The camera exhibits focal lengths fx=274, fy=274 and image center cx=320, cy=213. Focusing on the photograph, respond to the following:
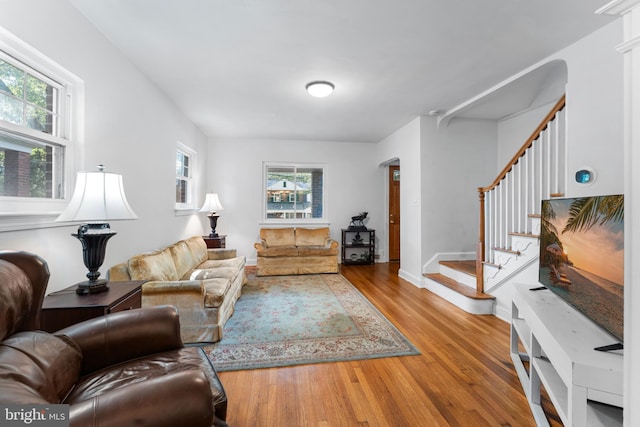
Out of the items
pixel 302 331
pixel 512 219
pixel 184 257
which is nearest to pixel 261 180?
pixel 184 257

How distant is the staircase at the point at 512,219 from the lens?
2.66m

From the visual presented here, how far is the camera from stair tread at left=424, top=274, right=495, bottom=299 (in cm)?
318

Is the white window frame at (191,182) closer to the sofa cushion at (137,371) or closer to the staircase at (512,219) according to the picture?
the sofa cushion at (137,371)

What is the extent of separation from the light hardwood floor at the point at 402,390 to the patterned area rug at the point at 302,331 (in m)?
0.12

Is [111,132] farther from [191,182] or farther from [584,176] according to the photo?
[584,176]

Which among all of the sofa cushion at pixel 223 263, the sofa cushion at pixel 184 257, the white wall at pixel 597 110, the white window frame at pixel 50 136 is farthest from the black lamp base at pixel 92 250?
the white wall at pixel 597 110

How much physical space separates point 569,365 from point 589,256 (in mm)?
691

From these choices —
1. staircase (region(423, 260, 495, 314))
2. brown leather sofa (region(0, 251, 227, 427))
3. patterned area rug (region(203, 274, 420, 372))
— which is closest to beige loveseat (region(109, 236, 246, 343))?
patterned area rug (region(203, 274, 420, 372))

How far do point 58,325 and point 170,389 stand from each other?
1119 millimetres

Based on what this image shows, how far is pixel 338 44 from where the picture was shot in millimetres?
2381

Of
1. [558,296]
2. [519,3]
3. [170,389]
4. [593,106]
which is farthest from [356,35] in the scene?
[170,389]

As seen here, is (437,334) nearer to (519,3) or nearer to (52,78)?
(519,3)

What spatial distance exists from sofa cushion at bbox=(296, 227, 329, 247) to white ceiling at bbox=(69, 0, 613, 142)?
255cm

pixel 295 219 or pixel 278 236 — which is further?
pixel 295 219
